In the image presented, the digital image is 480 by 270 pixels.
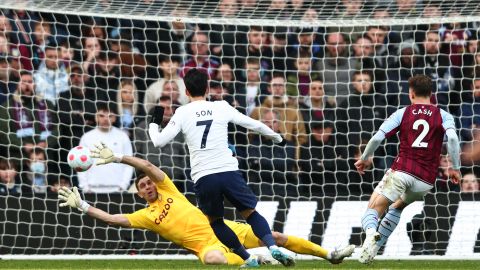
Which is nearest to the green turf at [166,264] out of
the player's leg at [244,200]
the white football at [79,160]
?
the player's leg at [244,200]

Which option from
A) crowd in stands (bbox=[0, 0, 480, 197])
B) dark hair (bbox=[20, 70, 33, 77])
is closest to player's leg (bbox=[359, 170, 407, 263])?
crowd in stands (bbox=[0, 0, 480, 197])

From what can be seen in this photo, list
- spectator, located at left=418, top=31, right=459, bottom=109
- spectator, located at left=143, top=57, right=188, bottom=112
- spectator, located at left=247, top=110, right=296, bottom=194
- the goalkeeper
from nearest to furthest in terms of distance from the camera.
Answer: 1. the goalkeeper
2. spectator, located at left=247, top=110, right=296, bottom=194
3. spectator, located at left=418, top=31, right=459, bottom=109
4. spectator, located at left=143, top=57, right=188, bottom=112

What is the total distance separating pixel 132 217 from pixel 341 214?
116 inches

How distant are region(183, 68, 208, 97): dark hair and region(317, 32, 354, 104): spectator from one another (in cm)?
447

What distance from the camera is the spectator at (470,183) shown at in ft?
44.3

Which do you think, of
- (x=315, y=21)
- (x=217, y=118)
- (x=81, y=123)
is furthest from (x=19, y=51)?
(x=217, y=118)

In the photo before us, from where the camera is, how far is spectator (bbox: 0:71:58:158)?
13.8m

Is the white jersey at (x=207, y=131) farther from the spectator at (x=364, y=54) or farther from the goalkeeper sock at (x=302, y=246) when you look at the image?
the spectator at (x=364, y=54)

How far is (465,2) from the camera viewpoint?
1330 centimetres

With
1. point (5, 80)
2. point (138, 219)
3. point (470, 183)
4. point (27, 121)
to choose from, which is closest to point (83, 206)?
point (138, 219)

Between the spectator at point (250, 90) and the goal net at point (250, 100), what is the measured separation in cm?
2

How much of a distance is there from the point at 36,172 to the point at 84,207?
3177mm

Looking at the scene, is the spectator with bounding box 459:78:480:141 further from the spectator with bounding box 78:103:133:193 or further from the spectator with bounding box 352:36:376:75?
the spectator with bounding box 78:103:133:193

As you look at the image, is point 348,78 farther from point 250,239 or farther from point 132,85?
point 250,239
